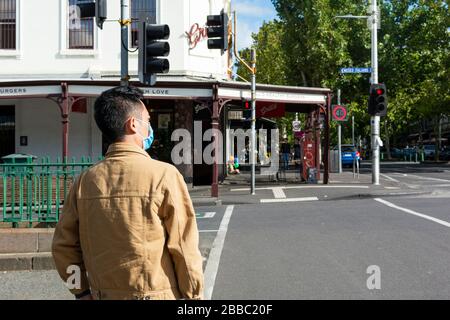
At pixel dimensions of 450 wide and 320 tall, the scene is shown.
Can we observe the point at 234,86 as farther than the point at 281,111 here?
No

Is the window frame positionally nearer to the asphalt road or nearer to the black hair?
the asphalt road

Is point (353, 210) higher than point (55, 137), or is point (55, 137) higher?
point (55, 137)

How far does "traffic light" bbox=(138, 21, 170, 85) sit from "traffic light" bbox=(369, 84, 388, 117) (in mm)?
11878

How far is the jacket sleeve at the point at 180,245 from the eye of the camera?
257 cm

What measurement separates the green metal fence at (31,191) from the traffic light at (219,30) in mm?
4565

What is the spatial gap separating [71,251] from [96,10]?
301 inches

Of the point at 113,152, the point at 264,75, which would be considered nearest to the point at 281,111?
the point at 113,152

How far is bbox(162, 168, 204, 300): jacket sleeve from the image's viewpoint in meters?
2.57

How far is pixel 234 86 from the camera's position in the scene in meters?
18.0

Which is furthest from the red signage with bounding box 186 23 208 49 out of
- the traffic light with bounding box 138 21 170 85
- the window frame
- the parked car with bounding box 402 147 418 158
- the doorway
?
the parked car with bounding box 402 147 418 158
